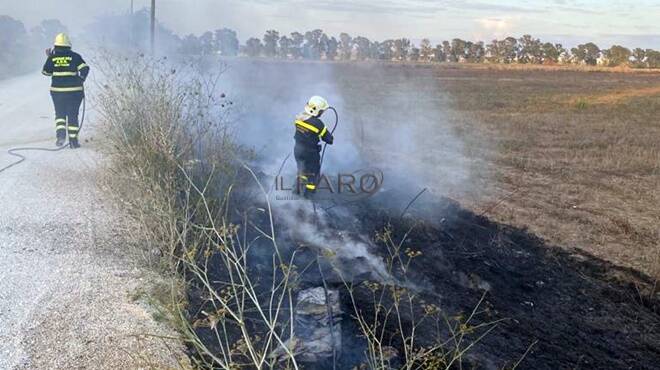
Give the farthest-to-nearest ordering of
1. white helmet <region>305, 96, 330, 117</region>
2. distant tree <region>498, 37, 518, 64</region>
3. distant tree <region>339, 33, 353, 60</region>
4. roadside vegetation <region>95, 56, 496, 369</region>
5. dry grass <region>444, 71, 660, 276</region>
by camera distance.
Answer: distant tree <region>498, 37, 518, 64</region>, distant tree <region>339, 33, 353, 60</region>, dry grass <region>444, 71, 660, 276</region>, white helmet <region>305, 96, 330, 117</region>, roadside vegetation <region>95, 56, 496, 369</region>

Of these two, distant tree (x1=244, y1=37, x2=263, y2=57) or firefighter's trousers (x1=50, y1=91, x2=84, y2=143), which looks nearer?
firefighter's trousers (x1=50, y1=91, x2=84, y2=143)

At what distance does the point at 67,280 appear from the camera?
538cm

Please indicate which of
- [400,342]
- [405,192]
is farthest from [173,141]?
[405,192]

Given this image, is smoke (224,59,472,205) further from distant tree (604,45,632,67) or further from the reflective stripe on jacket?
distant tree (604,45,632,67)

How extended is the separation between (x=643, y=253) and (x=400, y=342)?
449 cm

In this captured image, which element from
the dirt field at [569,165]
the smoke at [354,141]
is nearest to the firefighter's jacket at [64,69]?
the smoke at [354,141]

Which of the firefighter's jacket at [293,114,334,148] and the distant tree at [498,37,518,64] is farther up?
the distant tree at [498,37,518,64]

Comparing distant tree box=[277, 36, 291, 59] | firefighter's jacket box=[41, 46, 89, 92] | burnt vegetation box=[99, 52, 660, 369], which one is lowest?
burnt vegetation box=[99, 52, 660, 369]

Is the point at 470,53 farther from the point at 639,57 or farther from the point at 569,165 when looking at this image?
the point at 569,165

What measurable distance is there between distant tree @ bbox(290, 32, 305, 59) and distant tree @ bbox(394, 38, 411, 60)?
17.8 m

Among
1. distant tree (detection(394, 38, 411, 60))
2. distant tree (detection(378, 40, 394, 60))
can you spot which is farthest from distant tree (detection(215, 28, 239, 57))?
distant tree (detection(394, 38, 411, 60))

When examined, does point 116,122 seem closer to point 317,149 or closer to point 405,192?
point 317,149

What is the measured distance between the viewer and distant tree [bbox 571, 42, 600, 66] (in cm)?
5166

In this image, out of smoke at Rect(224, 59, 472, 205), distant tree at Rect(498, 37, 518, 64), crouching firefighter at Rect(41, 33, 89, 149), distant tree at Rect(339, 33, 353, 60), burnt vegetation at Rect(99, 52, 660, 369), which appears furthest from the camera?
distant tree at Rect(498, 37, 518, 64)
